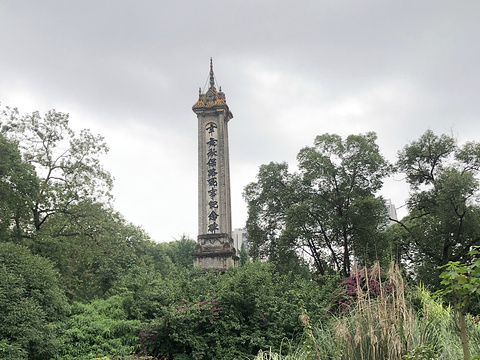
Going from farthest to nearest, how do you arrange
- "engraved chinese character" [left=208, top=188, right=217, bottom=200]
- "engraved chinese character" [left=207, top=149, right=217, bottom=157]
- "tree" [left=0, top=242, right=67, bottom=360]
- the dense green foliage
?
1. "engraved chinese character" [left=207, top=149, right=217, bottom=157]
2. "engraved chinese character" [left=208, top=188, right=217, bottom=200]
3. "tree" [left=0, top=242, right=67, bottom=360]
4. the dense green foliage

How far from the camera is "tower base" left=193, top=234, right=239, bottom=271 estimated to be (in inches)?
595

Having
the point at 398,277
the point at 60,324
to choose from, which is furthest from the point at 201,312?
the point at 398,277

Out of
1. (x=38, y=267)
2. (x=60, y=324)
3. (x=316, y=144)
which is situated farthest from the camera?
(x=316, y=144)

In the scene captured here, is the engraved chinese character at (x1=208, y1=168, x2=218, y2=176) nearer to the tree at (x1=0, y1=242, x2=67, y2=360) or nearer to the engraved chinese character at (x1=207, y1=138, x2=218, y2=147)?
the engraved chinese character at (x1=207, y1=138, x2=218, y2=147)

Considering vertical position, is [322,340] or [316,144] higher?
[316,144]

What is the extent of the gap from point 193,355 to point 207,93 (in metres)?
12.1

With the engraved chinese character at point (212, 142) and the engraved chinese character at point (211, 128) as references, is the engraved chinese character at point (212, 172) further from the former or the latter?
the engraved chinese character at point (211, 128)

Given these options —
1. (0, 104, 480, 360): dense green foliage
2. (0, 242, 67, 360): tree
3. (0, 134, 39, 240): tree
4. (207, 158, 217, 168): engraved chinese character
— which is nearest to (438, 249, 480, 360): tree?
(0, 104, 480, 360): dense green foliage

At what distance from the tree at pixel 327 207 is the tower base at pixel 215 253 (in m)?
0.98

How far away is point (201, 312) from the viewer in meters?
8.18

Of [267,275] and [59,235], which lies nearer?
[267,275]

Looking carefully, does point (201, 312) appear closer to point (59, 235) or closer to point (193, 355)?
point (193, 355)

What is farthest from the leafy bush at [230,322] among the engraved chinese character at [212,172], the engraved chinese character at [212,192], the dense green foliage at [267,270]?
the engraved chinese character at [212,172]

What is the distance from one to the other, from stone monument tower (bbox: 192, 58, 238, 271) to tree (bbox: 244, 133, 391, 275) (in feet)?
3.60
